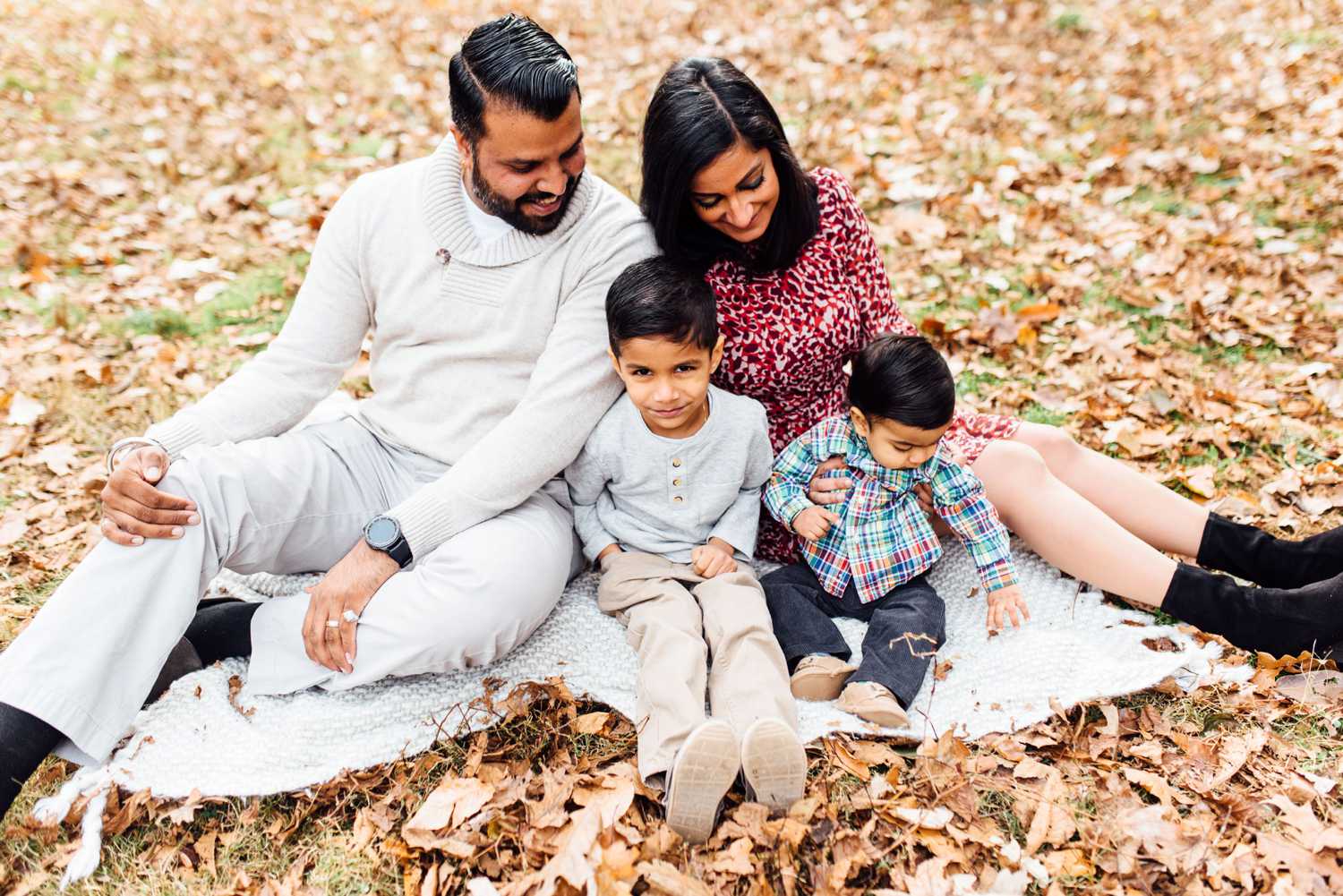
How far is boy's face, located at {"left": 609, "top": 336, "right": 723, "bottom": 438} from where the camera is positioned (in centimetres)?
299

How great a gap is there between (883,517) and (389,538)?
1550mm

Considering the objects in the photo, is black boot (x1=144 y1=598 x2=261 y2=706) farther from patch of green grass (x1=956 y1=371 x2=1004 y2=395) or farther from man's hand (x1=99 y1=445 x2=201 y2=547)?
patch of green grass (x1=956 y1=371 x2=1004 y2=395)

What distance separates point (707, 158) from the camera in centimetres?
301

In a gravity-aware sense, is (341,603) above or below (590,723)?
above

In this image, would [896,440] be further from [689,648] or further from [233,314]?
[233,314]

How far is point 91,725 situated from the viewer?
8.63 ft

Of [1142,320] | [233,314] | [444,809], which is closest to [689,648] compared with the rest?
[444,809]

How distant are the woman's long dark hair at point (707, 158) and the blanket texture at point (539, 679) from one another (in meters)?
1.27

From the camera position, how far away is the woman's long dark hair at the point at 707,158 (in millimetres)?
3016

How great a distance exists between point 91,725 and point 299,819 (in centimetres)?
60

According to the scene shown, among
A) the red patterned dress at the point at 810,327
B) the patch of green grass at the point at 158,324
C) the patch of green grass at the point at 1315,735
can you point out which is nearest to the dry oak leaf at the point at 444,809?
the red patterned dress at the point at 810,327

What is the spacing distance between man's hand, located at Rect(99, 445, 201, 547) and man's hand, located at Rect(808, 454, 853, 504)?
189 cm

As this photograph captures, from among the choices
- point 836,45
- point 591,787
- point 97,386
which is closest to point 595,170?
point 836,45

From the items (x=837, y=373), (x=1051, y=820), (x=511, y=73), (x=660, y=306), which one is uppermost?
(x=511, y=73)
